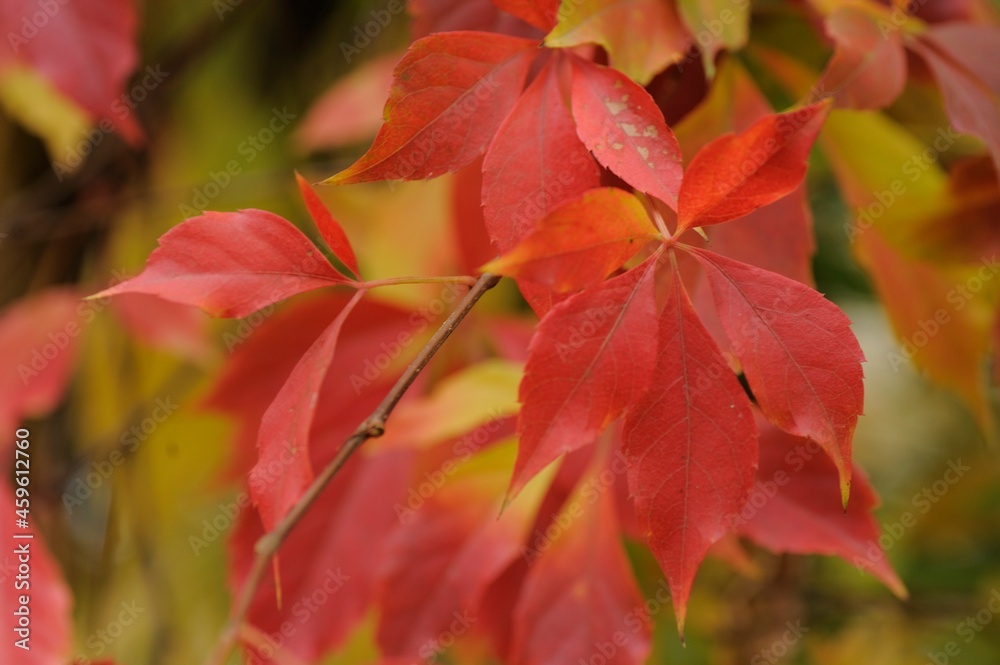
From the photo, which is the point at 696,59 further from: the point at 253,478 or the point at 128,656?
the point at 128,656

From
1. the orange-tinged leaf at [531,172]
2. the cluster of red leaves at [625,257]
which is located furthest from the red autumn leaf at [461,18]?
the orange-tinged leaf at [531,172]

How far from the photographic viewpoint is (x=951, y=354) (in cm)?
53

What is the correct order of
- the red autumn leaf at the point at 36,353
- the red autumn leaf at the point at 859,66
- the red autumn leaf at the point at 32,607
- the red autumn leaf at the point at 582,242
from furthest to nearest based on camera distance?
the red autumn leaf at the point at 36,353 < the red autumn leaf at the point at 32,607 < the red autumn leaf at the point at 859,66 < the red autumn leaf at the point at 582,242

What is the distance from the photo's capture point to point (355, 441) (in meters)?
0.31

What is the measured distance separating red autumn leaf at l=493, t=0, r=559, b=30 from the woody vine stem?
0.38 ft

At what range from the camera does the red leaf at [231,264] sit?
0.98 ft

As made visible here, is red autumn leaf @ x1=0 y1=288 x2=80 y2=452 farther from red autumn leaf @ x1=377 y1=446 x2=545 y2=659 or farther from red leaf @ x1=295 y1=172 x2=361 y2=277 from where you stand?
red leaf @ x1=295 y1=172 x2=361 y2=277

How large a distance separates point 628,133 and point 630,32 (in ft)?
0.33

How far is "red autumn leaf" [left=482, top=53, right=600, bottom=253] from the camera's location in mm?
289

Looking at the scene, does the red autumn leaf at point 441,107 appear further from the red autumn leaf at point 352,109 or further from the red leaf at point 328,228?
the red autumn leaf at point 352,109

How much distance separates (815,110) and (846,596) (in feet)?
2.61

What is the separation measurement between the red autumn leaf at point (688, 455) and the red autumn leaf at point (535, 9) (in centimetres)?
12

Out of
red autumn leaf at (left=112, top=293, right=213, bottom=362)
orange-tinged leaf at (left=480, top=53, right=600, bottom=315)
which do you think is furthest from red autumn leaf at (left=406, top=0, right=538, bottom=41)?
red autumn leaf at (left=112, top=293, right=213, bottom=362)

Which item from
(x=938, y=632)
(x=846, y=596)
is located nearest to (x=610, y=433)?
(x=846, y=596)
